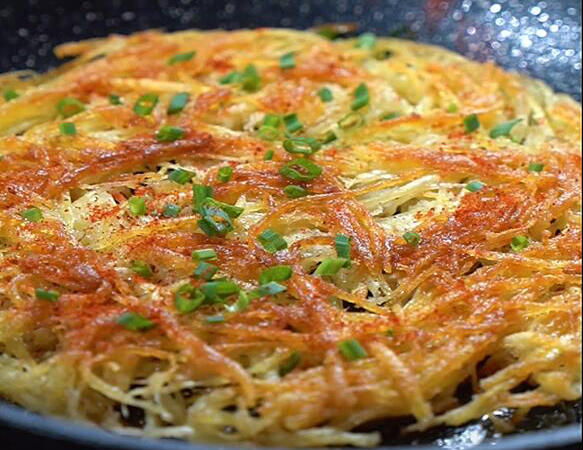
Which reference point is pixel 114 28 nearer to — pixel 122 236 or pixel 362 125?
pixel 362 125

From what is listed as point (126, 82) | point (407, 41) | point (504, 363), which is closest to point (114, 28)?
point (126, 82)

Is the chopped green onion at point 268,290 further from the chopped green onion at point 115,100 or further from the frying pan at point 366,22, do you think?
the frying pan at point 366,22

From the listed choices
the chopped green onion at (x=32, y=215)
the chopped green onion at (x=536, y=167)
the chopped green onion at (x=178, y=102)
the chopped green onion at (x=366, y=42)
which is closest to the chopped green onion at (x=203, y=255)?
the chopped green onion at (x=32, y=215)

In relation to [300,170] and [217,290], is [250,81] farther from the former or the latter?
[217,290]

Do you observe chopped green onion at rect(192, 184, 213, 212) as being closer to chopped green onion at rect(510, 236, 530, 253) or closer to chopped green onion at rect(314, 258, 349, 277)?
chopped green onion at rect(314, 258, 349, 277)

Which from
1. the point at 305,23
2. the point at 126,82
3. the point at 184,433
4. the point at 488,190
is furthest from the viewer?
the point at 305,23

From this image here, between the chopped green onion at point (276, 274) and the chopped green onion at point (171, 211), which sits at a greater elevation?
the chopped green onion at point (171, 211)
